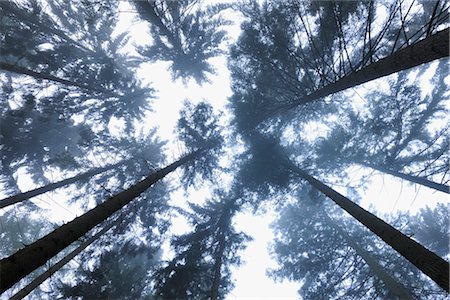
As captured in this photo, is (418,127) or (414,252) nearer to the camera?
(414,252)

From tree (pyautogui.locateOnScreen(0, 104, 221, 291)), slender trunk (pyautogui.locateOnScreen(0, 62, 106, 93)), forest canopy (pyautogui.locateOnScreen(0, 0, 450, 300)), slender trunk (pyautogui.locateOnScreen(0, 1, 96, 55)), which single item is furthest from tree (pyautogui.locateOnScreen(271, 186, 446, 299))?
slender trunk (pyautogui.locateOnScreen(0, 1, 96, 55))

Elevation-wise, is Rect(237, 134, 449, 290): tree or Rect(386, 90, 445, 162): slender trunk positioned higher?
Rect(386, 90, 445, 162): slender trunk

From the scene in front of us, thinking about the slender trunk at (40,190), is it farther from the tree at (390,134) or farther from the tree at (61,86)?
the tree at (390,134)

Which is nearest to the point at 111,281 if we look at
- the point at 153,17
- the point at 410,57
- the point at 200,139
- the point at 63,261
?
the point at 63,261

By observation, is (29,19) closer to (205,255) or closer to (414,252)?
(205,255)

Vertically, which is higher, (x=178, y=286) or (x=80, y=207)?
(x=80, y=207)

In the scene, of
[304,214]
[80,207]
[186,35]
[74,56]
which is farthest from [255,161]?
[74,56]

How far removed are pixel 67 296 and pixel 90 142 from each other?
290 inches

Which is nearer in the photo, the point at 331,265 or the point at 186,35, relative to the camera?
the point at 331,265

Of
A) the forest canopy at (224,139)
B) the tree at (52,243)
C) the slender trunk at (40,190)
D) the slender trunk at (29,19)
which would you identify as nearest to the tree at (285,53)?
the forest canopy at (224,139)

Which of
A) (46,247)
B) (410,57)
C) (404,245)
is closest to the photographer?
(46,247)

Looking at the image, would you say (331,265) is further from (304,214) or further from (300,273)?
(304,214)

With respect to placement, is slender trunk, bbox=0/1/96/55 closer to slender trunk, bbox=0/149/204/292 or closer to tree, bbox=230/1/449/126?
tree, bbox=230/1/449/126

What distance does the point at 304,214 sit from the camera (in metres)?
16.3
